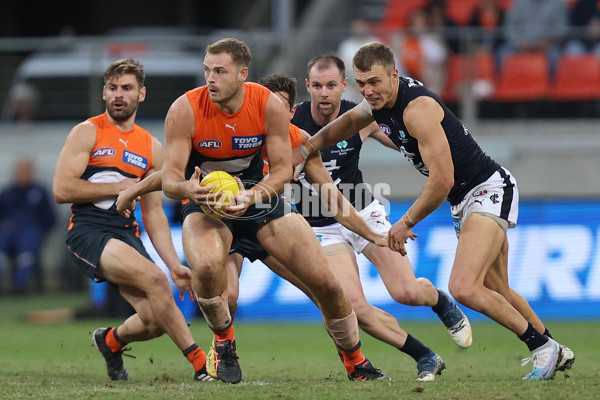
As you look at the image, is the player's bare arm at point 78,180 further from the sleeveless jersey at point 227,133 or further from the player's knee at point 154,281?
the sleeveless jersey at point 227,133

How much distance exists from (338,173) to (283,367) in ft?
6.31

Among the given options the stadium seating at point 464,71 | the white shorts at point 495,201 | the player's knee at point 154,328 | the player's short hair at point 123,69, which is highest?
the stadium seating at point 464,71

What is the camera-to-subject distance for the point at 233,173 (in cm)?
726

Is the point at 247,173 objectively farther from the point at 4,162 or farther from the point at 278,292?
the point at 4,162

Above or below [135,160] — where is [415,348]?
below

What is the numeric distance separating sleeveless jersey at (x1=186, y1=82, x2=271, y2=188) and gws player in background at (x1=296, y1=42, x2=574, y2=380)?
29.8 inches

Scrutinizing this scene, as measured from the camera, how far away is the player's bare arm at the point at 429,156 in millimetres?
7117

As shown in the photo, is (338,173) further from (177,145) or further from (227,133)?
(177,145)

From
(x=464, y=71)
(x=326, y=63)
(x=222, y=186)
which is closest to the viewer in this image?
(x=222, y=186)

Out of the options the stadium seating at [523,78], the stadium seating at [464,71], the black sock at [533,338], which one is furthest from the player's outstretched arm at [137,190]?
the stadium seating at [523,78]

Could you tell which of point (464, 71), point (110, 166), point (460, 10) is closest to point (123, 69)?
point (110, 166)

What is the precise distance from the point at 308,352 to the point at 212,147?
163 inches

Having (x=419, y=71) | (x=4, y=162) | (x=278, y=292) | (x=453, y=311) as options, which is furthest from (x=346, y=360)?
(x=4, y=162)

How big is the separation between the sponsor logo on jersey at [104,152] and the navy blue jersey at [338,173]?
1715 millimetres
